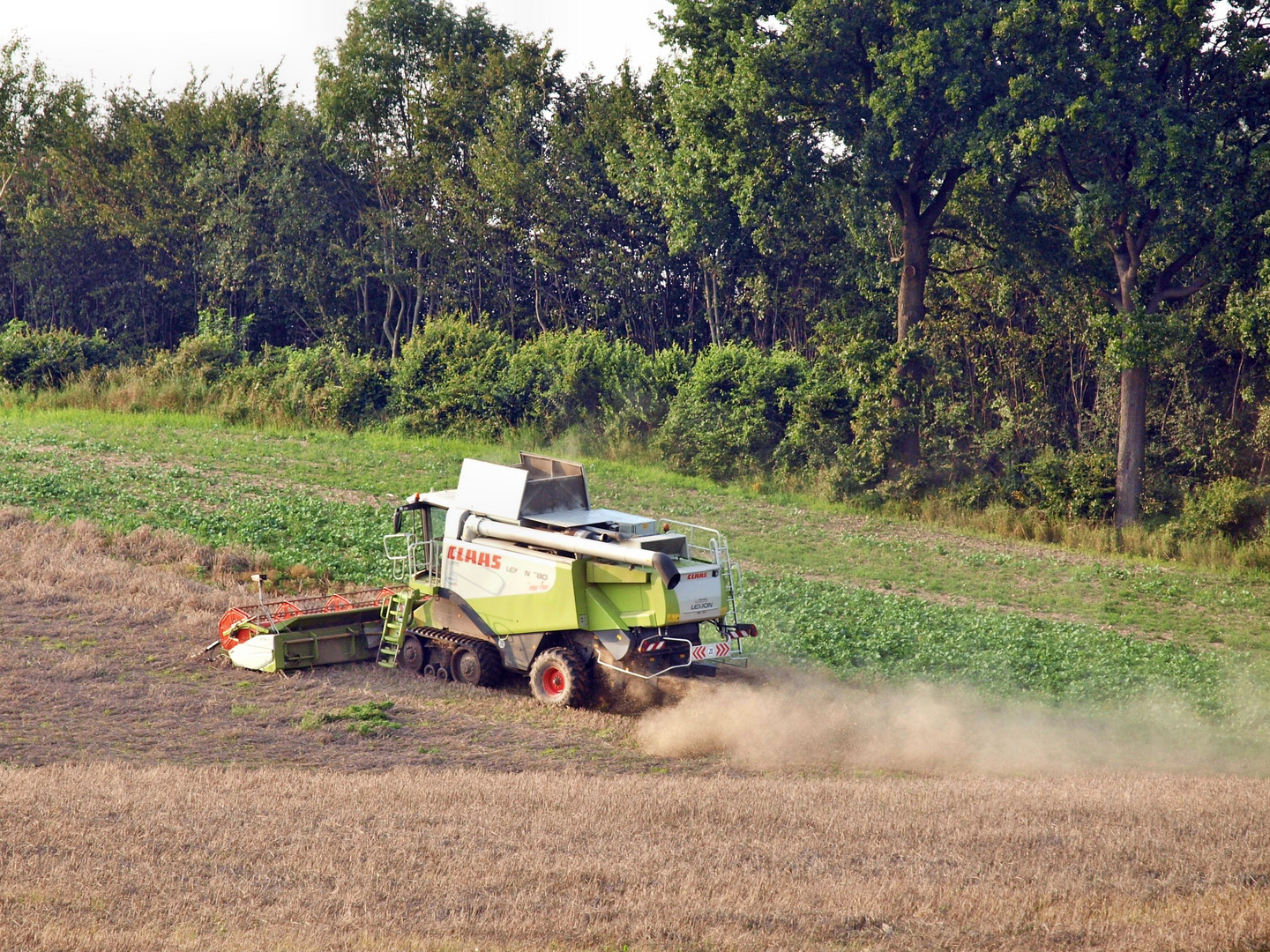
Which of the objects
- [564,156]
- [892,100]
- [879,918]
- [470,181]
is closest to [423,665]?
[879,918]

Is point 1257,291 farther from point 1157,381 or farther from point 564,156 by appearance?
point 564,156

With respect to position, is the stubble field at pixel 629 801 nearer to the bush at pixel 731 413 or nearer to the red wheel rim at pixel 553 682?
the red wheel rim at pixel 553 682

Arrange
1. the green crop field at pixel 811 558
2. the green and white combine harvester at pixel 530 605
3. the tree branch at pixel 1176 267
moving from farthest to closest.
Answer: the tree branch at pixel 1176 267 < the green crop field at pixel 811 558 < the green and white combine harvester at pixel 530 605

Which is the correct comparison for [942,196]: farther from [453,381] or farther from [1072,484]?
[453,381]

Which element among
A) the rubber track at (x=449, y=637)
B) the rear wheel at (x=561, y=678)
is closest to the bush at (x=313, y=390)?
the rubber track at (x=449, y=637)

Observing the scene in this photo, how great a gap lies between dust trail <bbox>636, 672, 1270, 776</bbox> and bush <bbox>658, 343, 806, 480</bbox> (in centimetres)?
1796

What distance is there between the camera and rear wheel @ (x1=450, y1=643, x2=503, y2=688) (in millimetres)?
15375

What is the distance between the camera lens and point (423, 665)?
16.2 meters

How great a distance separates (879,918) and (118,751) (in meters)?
8.35

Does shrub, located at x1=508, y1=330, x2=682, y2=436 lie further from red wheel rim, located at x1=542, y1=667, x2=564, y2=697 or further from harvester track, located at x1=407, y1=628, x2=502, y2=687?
red wheel rim, located at x1=542, y1=667, x2=564, y2=697

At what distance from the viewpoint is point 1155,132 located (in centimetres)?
2527

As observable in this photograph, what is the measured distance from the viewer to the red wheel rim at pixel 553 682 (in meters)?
14.7

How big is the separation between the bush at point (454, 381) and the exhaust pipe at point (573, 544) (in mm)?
20908

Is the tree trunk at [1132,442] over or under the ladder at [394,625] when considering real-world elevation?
over
